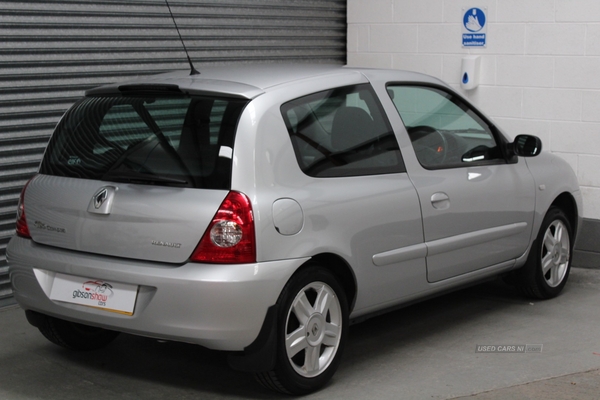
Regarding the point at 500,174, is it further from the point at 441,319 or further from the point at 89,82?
the point at 89,82

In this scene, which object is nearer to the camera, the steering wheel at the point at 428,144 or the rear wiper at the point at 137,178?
the rear wiper at the point at 137,178

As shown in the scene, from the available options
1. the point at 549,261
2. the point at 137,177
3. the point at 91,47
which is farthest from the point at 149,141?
the point at 549,261

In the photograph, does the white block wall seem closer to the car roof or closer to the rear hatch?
the car roof

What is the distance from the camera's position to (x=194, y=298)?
4.08m

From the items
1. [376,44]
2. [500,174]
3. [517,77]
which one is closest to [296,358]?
[500,174]

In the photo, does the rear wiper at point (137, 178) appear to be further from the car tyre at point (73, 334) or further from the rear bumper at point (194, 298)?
the car tyre at point (73, 334)

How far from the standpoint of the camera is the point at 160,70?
24.6ft

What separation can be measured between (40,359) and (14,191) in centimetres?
167

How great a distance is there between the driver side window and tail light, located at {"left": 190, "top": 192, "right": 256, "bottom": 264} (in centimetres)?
147

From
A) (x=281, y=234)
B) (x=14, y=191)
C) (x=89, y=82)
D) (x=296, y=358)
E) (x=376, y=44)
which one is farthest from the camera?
(x=376, y=44)

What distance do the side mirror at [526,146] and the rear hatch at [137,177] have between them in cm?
228

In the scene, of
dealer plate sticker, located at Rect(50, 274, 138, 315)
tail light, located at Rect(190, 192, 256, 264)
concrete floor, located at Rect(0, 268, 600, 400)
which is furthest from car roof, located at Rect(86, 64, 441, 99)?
concrete floor, located at Rect(0, 268, 600, 400)

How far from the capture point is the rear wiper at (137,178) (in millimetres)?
4273

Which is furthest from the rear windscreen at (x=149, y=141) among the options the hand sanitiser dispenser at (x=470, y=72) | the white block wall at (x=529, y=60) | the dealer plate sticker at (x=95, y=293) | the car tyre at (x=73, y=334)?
the hand sanitiser dispenser at (x=470, y=72)
